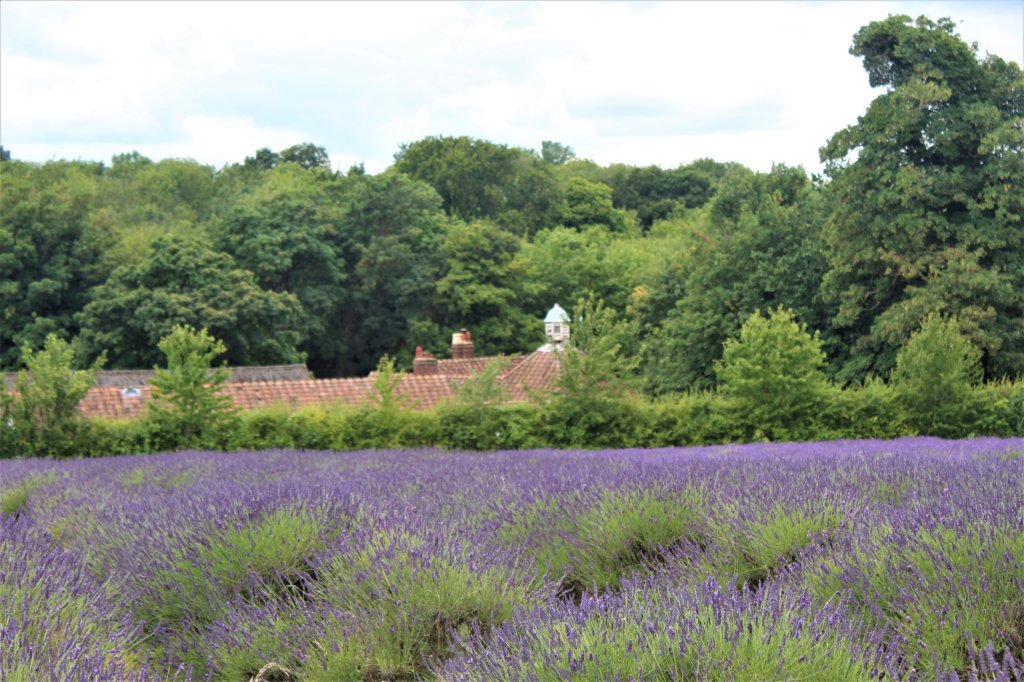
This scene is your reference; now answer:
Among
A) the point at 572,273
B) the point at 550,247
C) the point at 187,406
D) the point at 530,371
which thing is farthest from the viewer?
the point at 550,247

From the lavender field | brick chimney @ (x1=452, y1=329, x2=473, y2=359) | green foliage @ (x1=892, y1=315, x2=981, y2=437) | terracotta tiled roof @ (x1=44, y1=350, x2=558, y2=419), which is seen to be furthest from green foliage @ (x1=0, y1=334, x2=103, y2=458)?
brick chimney @ (x1=452, y1=329, x2=473, y2=359)

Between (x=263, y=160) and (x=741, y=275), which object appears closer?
(x=741, y=275)

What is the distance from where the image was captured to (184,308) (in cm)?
4275

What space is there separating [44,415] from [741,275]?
2019 cm

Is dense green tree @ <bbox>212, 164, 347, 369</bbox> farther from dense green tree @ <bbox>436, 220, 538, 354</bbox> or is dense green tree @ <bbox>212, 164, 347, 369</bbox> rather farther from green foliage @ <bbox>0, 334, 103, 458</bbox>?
green foliage @ <bbox>0, 334, 103, 458</bbox>

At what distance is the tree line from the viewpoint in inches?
1024

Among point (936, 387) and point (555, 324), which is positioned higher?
point (555, 324)

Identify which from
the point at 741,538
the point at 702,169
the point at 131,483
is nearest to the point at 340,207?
the point at 702,169

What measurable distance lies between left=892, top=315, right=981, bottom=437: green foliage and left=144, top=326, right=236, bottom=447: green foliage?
11.5 metres

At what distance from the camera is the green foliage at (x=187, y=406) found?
18406 mm

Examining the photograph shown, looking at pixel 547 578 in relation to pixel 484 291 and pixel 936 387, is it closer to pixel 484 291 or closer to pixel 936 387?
pixel 936 387

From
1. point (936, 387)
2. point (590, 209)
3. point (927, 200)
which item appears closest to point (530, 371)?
point (927, 200)

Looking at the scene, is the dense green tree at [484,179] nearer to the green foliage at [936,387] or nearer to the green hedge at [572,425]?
the green hedge at [572,425]

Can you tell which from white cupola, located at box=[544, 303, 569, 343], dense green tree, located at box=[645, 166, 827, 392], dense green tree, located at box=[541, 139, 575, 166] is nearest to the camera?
dense green tree, located at box=[645, 166, 827, 392]
